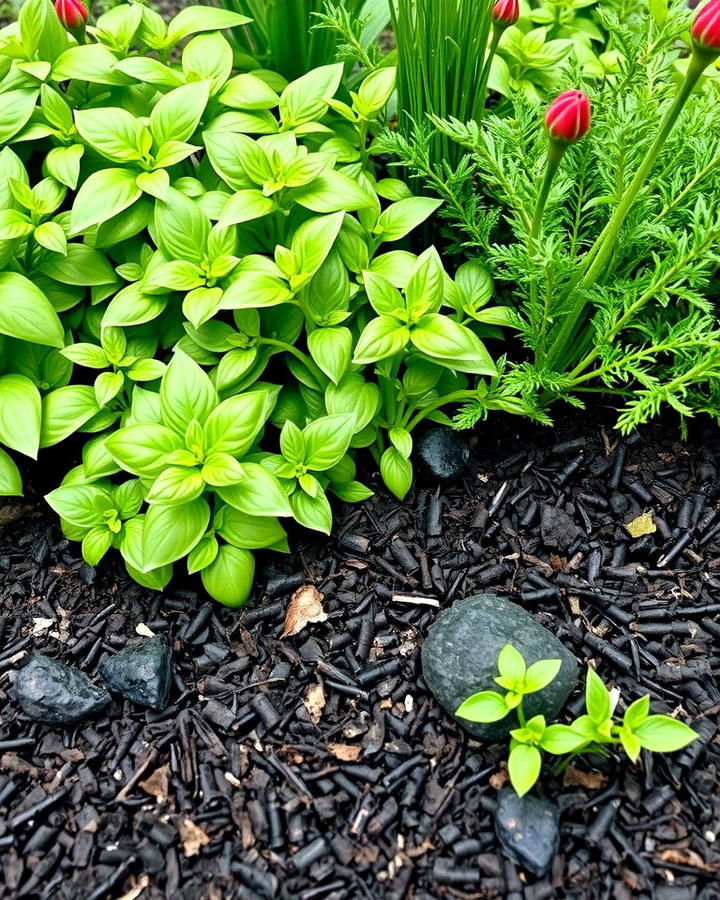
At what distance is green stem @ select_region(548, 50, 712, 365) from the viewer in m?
1.44

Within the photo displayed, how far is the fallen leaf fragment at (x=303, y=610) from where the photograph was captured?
1935 millimetres

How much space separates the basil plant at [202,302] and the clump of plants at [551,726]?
59 centimetres

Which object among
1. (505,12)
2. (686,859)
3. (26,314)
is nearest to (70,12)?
(26,314)

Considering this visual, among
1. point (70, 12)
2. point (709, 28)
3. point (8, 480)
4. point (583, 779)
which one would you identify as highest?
point (709, 28)

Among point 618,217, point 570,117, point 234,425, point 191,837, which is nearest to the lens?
point 570,117

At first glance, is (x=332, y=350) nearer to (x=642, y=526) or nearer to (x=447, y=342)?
(x=447, y=342)

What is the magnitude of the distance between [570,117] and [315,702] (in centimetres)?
138

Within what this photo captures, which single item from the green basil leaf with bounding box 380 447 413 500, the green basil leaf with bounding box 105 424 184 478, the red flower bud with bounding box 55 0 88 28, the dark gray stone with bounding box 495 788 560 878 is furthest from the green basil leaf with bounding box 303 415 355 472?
the red flower bud with bounding box 55 0 88 28

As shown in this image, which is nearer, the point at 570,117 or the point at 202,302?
the point at 570,117

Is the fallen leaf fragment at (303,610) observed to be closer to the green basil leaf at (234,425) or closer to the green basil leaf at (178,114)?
the green basil leaf at (234,425)

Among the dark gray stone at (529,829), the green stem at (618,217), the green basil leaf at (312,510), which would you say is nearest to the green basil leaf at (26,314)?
the green basil leaf at (312,510)

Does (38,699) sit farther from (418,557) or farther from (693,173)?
(693,173)

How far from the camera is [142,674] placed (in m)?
1.78

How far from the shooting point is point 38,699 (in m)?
1.75
